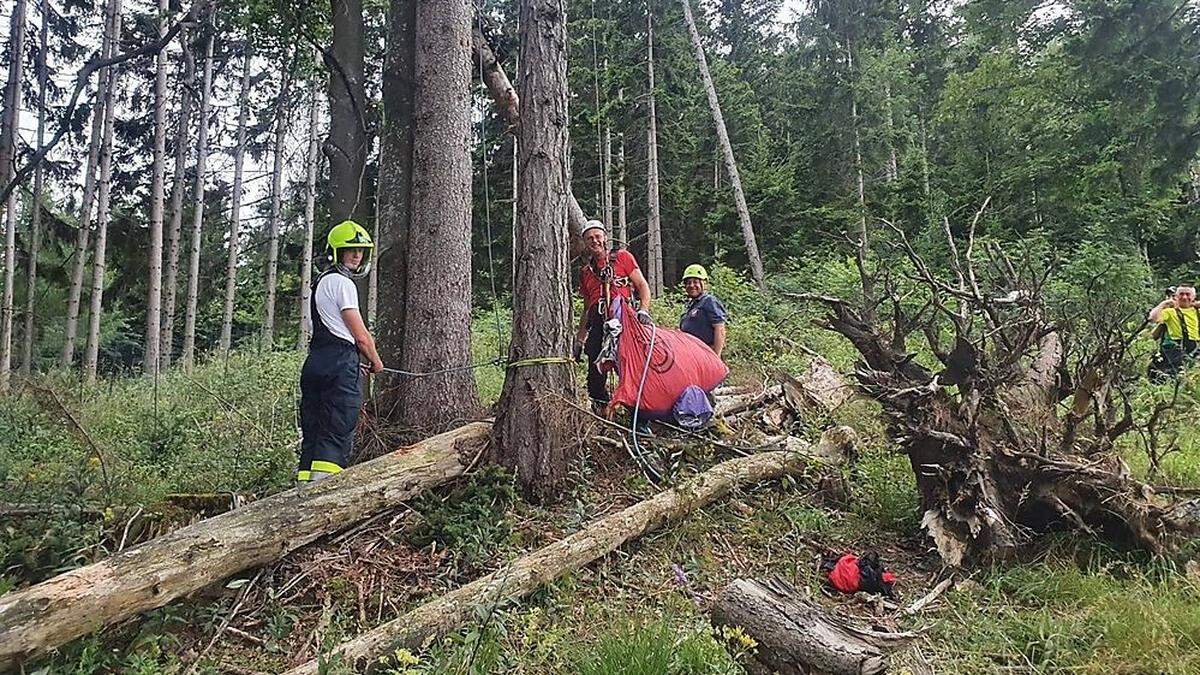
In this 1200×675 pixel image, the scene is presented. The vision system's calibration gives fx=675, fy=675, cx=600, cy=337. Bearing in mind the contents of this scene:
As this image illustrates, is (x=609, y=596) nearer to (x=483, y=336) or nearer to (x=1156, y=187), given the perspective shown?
(x=483, y=336)

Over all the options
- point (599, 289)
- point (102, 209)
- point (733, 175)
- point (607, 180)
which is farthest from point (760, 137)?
point (599, 289)

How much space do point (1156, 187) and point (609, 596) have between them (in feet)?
44.8

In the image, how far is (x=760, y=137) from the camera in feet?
78.2

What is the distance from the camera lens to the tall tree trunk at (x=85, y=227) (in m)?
13.7

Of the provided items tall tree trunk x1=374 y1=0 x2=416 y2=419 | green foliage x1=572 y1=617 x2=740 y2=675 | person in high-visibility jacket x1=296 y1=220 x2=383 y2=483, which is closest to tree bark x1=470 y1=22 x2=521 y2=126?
tall tree trunk x1=374 y1=0 x2=416 y2=419

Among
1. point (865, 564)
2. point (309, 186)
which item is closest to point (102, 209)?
point (309, 186)

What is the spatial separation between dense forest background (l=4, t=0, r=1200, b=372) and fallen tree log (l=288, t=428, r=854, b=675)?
4656 mm

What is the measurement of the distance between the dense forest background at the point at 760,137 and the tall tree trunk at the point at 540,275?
2265 mm

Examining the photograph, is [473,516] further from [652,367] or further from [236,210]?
[236,210]

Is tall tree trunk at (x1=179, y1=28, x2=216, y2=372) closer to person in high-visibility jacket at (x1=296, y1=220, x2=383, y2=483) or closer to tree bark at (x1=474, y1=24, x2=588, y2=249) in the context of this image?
tree bark at (x1=474, y1=24, x2=588, y2=249)

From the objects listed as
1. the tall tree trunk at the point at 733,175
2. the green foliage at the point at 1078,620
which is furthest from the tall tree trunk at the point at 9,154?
the tall tree trunk at the point at 733,175

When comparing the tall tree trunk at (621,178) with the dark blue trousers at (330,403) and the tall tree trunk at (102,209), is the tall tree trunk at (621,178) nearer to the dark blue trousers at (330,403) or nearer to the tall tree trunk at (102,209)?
the tall tree trunk at (102,209)

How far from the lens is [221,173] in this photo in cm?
2230

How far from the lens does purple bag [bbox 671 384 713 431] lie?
5121 millimetres
